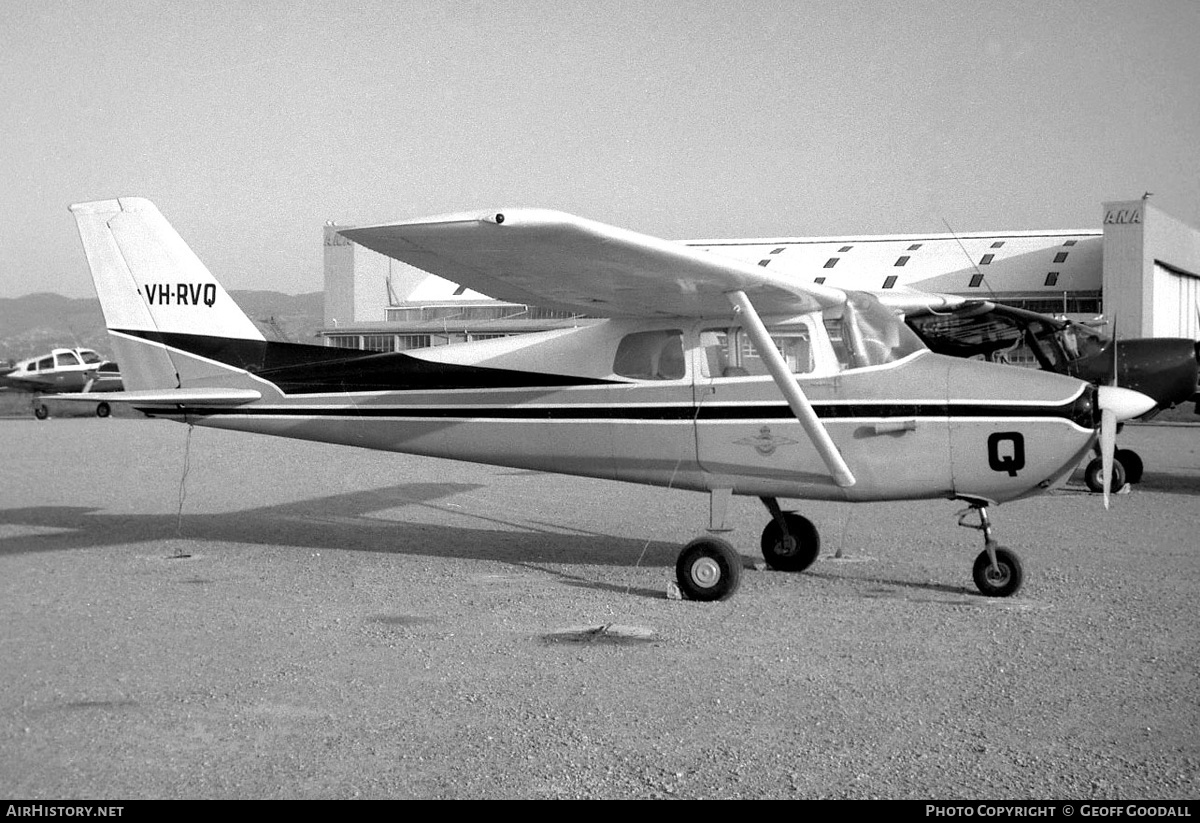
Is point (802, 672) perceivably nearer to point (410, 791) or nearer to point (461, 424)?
point (410, 791)

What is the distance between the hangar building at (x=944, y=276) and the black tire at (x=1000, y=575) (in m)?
27.0

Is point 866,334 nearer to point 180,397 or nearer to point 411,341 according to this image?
point 180,397

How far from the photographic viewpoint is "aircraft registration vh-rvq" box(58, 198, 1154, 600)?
7.57 metres

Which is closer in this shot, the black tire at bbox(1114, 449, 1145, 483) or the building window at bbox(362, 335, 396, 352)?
the black tire at bbox(1114, 449, 1145, 483)

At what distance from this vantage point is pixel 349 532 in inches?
437

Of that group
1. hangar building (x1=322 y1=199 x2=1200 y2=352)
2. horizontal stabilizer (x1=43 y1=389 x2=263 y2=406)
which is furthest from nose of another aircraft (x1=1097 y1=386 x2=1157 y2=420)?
hangar building (x1=322 y1=199 x2=1200 y2=352)

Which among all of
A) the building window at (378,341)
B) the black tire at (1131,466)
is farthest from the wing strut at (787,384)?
the building window at (378,341)

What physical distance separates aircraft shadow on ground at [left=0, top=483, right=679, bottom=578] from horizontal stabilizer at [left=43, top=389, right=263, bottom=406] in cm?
143

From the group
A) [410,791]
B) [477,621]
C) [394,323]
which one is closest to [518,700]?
[410,791]

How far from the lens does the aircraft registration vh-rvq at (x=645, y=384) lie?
7.57 meters

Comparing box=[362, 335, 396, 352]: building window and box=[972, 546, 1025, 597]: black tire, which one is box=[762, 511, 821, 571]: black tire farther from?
box=[362, 335, 396, 352]: building window

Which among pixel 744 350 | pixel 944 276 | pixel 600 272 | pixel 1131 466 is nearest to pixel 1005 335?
pixel 1131 466

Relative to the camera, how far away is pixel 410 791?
4074mm

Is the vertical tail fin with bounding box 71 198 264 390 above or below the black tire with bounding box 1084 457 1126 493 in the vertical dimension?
above
